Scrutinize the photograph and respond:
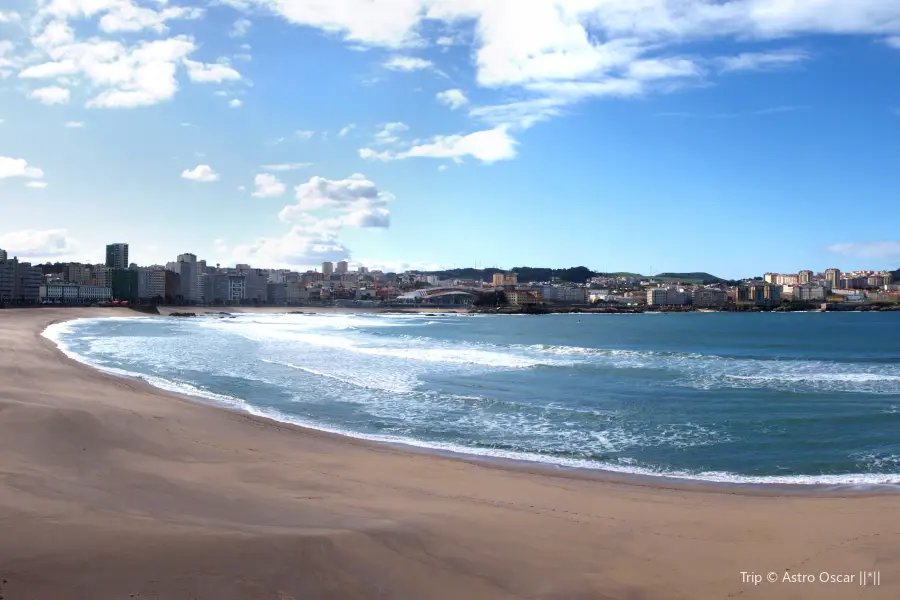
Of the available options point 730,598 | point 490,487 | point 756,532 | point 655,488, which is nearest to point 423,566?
point 730,598

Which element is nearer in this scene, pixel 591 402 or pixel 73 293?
pixel 591 402

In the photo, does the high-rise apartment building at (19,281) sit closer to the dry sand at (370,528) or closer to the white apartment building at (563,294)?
the white apartment building at (563,294)

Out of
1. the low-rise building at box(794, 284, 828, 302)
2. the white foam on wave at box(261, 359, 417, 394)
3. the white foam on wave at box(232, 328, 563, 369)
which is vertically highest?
the low-rise building at box(794, 284, 828, 302)

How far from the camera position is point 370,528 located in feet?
16.5

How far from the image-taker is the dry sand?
3.96 metres

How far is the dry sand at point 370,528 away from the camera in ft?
13.0

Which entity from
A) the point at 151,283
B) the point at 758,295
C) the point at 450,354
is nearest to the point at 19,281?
the point at 151,283

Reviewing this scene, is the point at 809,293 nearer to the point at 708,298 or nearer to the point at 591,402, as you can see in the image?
the point at 708,298

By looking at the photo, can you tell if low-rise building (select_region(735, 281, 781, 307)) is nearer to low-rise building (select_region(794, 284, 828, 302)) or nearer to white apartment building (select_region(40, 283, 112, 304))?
low-rise building (select_region(794, 284, 828, 302))

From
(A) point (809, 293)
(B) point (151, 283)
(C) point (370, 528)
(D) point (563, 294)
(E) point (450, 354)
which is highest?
(B) point (151, 283)

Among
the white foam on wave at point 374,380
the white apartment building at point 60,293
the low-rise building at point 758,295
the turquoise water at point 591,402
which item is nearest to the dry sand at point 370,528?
the turquoise water at point 591,402

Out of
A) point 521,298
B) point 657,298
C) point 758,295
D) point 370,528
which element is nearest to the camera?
point 370,528

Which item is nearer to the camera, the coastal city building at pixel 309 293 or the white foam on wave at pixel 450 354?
the white foam on wave at pixel 450 354

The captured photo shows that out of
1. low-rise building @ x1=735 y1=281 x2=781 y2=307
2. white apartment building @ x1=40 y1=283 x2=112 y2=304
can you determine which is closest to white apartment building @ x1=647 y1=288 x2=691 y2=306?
low-rise building @ x1=735 y1=281 x2=781 y2=307
